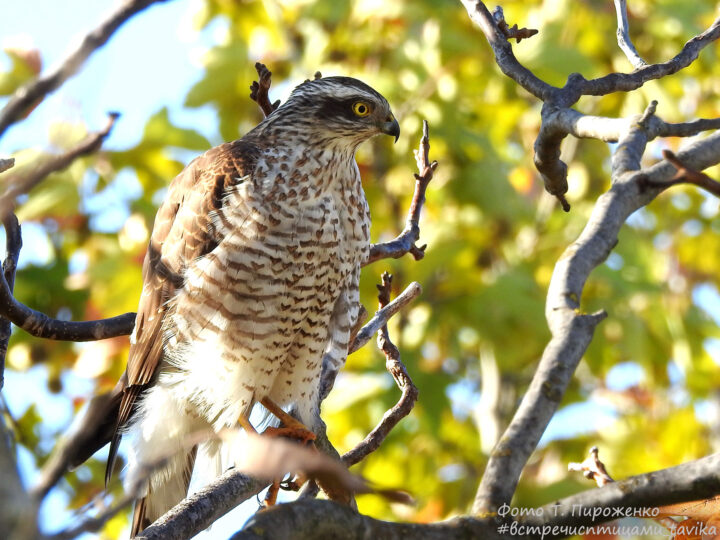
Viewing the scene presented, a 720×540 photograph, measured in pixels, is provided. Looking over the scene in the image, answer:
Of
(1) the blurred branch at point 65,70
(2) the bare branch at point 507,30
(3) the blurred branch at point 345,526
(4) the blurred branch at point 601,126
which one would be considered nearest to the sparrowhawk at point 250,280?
(2) the bare branch at point 507,30

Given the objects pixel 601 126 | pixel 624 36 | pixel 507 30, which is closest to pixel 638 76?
pixel 601 126

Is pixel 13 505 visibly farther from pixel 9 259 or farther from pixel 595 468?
→ pixel 595 468

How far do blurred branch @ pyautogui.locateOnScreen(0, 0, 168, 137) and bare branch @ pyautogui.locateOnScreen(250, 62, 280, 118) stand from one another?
8.65 ft

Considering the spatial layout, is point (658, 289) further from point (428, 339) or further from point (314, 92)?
point (314, 92)

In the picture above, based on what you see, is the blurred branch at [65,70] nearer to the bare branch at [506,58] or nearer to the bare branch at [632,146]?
the bare branch at [632,146]

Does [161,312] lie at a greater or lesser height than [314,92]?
lesser

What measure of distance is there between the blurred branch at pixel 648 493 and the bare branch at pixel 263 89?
8.71ft

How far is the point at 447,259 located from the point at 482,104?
207 centimetres

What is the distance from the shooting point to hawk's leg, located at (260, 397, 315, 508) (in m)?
3.69

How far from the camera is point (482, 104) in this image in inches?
300

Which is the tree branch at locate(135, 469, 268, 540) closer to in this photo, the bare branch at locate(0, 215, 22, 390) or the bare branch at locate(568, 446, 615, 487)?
the bare branch at locate(0, 215, 22, 390)

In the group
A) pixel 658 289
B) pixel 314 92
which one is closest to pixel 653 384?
pixel 658 289

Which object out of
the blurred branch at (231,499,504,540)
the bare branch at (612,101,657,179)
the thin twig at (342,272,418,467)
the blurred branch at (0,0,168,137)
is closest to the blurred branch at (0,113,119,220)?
the blurred branch at (0,0,168,137)

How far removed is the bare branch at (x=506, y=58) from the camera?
2984 millimetres
